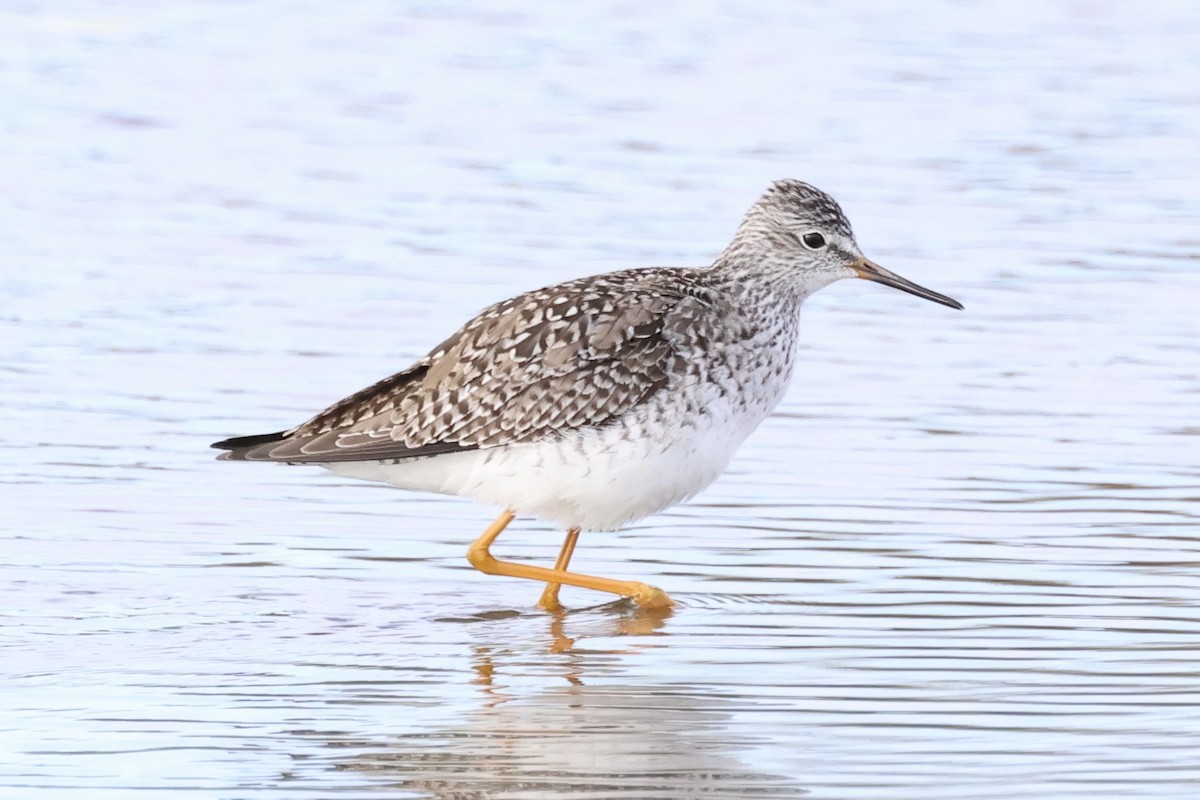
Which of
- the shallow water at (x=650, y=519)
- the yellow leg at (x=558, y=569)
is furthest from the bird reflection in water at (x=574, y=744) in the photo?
the yellow leg at (x=558, y=569)

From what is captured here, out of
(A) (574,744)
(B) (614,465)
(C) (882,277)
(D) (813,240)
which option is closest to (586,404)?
(B) (614,465)

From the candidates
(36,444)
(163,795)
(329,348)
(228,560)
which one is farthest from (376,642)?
(329,348)

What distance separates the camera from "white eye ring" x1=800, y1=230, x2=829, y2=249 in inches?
448

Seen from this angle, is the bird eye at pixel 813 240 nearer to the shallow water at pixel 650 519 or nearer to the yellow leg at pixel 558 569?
the shallow water at pixel 650 519

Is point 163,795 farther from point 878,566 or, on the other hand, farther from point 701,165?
point 701,165

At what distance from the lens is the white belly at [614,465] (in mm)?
10391

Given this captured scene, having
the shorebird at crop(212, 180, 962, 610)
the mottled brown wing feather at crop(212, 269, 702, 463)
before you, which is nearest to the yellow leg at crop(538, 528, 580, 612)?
the shorebird at crop(212, 180, 962, 610)

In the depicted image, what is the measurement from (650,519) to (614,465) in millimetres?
1633

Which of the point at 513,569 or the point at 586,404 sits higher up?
the point at 586,404

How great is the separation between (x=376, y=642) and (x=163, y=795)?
2152mm

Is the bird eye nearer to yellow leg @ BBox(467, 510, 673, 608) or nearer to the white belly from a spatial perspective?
the white belly

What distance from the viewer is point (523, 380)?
10.7 meters

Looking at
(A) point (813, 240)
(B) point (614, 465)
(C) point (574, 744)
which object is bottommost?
(C) point (574, 744)

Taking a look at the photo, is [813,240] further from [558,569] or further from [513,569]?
[513,569]
